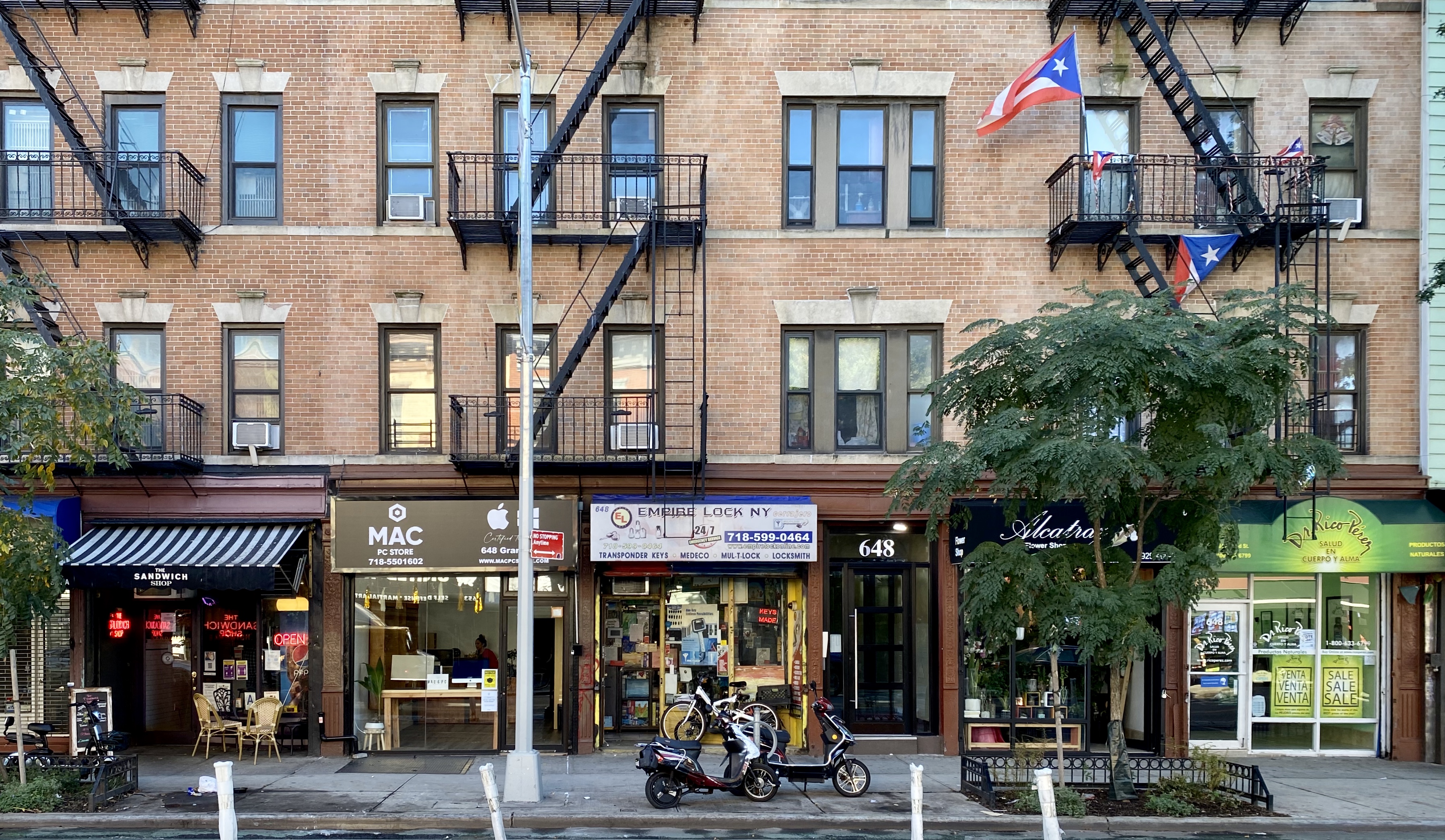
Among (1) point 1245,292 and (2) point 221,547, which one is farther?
(2) point 221,547

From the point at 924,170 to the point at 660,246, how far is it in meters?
4.17

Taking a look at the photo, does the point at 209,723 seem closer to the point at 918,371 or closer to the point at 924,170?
the point at 918,371

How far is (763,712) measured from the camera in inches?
626

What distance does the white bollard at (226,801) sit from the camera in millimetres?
8828

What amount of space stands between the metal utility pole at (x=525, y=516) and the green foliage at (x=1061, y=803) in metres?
5.51

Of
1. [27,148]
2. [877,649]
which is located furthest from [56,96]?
[877,649]

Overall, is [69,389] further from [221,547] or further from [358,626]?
[358,626]

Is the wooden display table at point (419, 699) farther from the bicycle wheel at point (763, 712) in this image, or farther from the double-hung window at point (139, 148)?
the double-hung window at point (139, 148)

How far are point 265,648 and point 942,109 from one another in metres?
12.9

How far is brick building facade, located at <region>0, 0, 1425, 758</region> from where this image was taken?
16.1m

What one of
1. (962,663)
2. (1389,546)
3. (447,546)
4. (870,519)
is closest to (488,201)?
(447,546)

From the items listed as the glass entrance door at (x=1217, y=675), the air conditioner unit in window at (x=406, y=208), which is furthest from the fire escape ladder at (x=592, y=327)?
the glass entrance door at (x=1217, y=675)

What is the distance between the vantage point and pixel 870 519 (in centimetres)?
1620

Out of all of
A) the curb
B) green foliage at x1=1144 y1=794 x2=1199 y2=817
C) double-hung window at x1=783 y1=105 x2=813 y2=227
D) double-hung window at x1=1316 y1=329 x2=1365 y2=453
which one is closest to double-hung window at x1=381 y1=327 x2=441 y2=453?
double-hung window at x1=783 y1=105 x2=813 y2=227
